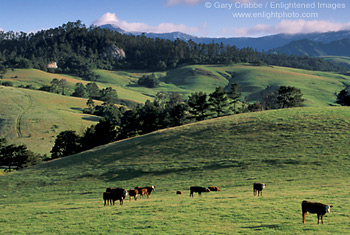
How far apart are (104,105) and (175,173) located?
145144 millimetres

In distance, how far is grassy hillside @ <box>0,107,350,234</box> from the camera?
19.7m

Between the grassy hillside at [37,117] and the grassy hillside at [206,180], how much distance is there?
2521 inches

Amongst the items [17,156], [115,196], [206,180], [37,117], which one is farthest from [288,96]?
[37,117]

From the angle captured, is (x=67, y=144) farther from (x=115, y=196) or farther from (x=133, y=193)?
(x=115, y=196)

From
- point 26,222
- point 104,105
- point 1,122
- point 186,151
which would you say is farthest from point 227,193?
point 104,105

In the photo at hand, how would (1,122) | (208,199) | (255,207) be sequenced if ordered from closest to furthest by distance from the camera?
(255,207)
(208,199)
(1,122)

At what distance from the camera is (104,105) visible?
18338cm

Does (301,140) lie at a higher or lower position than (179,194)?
higher

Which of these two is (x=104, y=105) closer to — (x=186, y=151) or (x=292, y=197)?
(x=186, y=151)

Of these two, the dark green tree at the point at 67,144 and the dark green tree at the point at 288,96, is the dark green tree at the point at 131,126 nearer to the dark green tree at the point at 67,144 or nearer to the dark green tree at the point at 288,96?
the dark green tree at the point at 67,144

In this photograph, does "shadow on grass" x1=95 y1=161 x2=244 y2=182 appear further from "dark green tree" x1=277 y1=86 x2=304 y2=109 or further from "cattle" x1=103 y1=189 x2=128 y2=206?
"dark green tree" x1=277 y1=86 x2=304 y2=109

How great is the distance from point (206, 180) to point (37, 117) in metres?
115

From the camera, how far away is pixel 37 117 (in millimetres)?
137625

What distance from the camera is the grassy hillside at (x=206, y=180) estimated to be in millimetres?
19719
